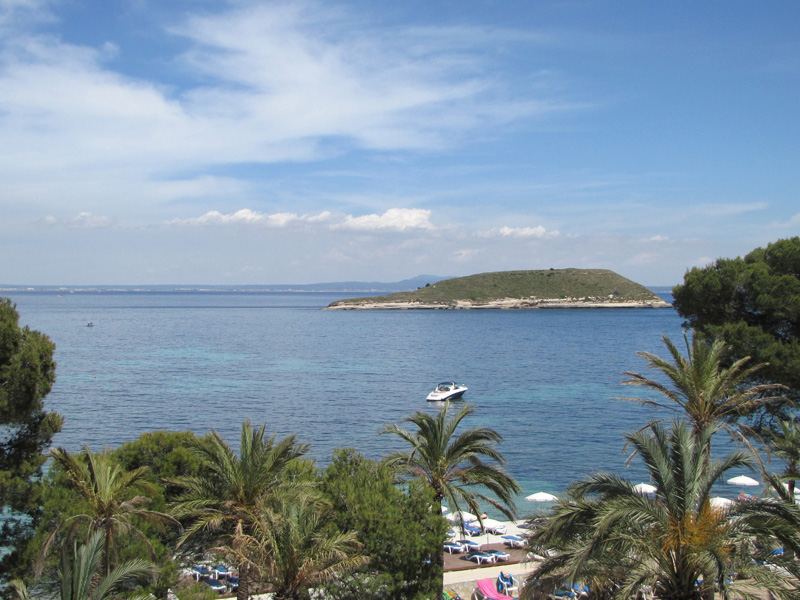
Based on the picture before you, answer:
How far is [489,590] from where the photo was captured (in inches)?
722

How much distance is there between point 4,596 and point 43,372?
5.12 meters

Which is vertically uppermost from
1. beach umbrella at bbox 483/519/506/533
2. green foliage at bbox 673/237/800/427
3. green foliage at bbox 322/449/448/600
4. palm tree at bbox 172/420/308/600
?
green foliage at bbox 673/237/800/427

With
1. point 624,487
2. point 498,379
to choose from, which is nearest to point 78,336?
point 498,379

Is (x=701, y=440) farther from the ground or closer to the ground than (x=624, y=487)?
farther from the ground

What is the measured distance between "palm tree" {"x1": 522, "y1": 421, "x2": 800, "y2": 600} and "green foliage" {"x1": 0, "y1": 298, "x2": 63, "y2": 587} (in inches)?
464

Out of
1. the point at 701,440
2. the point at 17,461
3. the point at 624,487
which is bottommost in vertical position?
the point at 17,461

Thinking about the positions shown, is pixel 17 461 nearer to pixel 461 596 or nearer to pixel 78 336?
pixel 461 596

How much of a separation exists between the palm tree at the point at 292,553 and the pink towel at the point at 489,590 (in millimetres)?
6471

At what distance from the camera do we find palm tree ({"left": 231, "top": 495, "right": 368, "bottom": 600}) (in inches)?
476

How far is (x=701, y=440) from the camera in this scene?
1106cm

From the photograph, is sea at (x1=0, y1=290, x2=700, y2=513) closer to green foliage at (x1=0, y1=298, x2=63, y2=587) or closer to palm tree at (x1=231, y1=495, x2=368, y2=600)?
green foliage at (x1=0, y1=298, x2=63, y2=587)

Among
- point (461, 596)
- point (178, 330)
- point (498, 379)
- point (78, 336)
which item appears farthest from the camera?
point (178, 330)

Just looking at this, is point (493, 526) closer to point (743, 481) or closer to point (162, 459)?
point (743, 481)

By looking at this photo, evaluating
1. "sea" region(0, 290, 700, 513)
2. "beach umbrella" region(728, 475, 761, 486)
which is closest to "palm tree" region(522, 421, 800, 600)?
"sea" region(0, 290, 700, 513)
